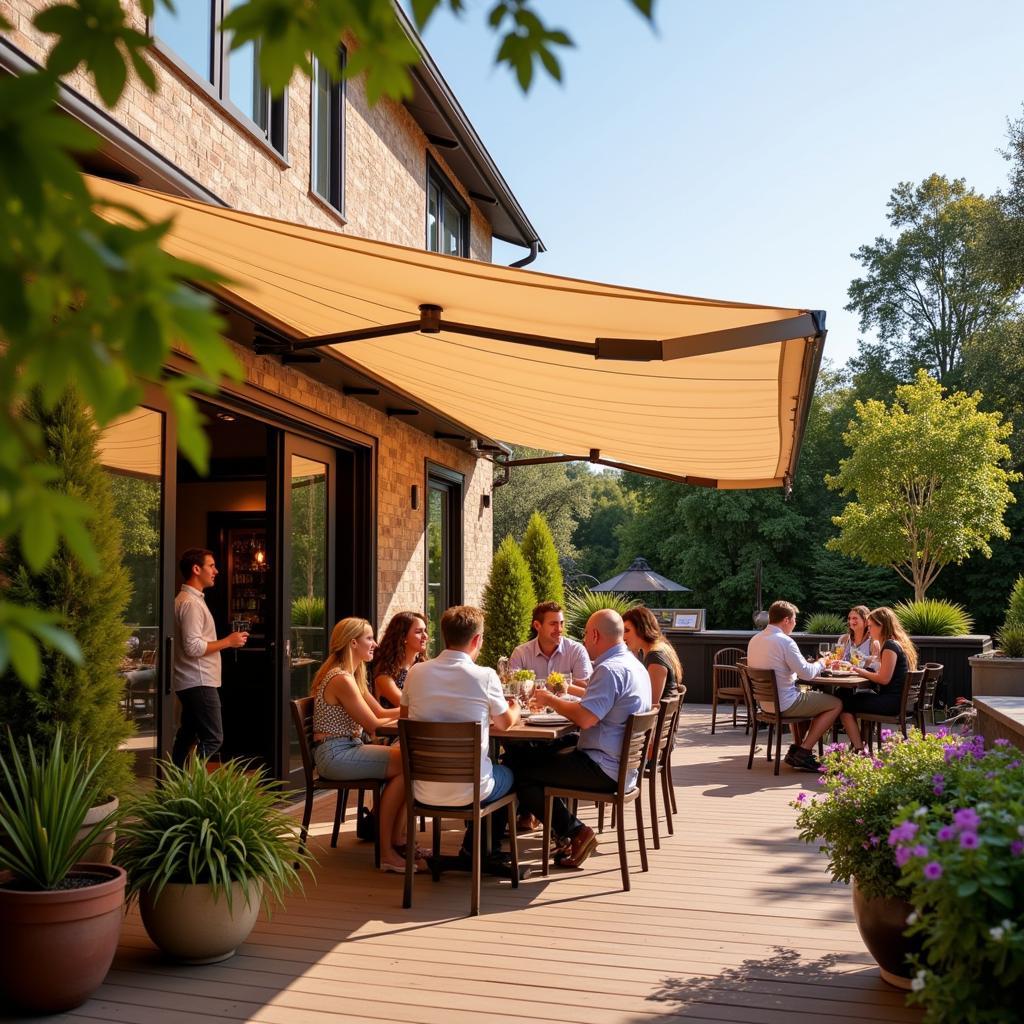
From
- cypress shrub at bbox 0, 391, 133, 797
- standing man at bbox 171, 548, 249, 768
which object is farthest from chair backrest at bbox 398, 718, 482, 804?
standing man at bbox 171, 548, 249, 768

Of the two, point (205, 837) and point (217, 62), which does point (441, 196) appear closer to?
point (217, 62)

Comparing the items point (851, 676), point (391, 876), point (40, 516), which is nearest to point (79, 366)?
point (40, 516)

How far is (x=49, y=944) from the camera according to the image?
3.59 m

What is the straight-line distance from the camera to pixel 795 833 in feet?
22.4

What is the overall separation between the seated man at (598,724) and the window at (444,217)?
6.10 metres

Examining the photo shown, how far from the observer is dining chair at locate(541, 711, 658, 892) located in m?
5.40

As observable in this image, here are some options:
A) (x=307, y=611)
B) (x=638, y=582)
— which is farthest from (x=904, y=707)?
(x=638, y=582)

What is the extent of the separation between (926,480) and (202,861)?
18.4 metres

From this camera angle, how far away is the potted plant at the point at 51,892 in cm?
358

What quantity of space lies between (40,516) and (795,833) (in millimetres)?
6570

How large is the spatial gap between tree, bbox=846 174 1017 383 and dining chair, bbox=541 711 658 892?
28.8 metres

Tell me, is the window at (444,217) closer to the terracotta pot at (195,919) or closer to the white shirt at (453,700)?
the white shirt at (453,700)

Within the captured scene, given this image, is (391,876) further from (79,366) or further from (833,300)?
(833,300)

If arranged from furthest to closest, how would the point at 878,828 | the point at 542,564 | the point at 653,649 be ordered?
1. the point at 542,564
2. the point at 653,649
3. the point at 878,828
